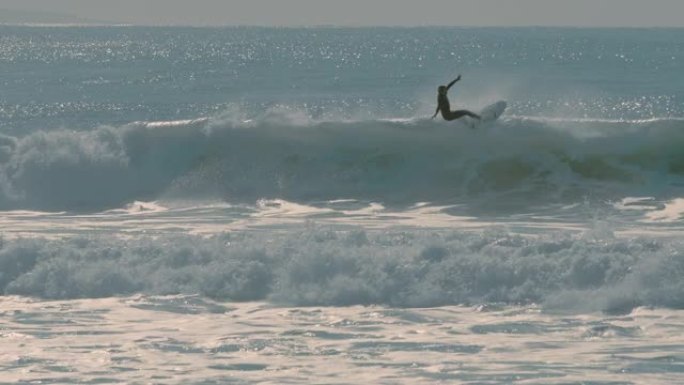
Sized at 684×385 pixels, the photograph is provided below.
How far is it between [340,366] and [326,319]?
7.30 ft

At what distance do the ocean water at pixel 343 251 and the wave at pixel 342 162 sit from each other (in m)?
0.05

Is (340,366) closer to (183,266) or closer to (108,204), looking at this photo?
(183,266)

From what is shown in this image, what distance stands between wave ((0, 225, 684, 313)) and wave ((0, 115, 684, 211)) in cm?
607

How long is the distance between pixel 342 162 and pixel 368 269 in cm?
968

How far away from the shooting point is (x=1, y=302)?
59.5 feet

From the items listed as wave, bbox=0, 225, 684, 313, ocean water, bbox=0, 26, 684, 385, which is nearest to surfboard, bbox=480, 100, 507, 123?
ocean water, bbox=0, 26, 684, 385

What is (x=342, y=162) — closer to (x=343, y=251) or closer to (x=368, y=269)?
(x=343, y=251)

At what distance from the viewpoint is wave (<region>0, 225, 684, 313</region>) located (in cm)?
1750

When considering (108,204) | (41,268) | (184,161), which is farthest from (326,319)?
(184,161)

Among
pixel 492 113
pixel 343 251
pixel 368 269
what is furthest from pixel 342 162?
pixel 368 269

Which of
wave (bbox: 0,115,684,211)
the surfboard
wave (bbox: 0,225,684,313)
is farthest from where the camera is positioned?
the surfboard

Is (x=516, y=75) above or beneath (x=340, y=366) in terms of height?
above

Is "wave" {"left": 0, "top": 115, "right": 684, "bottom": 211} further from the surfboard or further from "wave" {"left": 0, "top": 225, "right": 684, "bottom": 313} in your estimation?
"wave" {"left": 0, "top": 225, "right": 684, "bottom": 313}

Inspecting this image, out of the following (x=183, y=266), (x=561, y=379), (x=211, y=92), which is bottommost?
(x=561, y=379)
